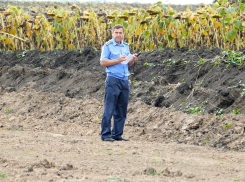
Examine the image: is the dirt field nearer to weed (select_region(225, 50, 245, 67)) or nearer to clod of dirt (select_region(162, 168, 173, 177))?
clod of dirt (select_region(162, 168, 173, 177))

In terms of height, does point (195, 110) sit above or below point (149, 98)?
above

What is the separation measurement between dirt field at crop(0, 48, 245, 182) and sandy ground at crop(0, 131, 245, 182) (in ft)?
0.04

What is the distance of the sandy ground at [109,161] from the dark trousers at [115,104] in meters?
0.26

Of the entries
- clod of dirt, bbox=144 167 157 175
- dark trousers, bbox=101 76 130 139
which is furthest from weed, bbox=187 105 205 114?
clod of dirt, bbox=144 167 157 175

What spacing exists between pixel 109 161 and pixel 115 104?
187 centimetres

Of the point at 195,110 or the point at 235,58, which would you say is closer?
the point at 195,110

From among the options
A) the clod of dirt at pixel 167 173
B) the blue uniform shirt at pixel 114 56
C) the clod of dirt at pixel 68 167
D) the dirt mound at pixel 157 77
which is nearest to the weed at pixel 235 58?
the dirt mound at pixel 157 77

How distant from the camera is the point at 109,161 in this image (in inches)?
226

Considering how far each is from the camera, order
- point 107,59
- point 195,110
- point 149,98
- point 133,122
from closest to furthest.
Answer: point 107,59 → point 195,110 → point 133,122 → point 149,98

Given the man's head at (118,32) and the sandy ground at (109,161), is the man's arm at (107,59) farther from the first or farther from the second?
the sandy ground at (109,161)

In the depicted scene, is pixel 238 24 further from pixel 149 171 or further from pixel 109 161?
pixel 149 171

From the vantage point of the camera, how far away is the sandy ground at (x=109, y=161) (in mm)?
4742

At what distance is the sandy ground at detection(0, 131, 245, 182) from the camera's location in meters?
4.74

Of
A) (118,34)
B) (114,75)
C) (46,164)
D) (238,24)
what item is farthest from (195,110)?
(46,164)
